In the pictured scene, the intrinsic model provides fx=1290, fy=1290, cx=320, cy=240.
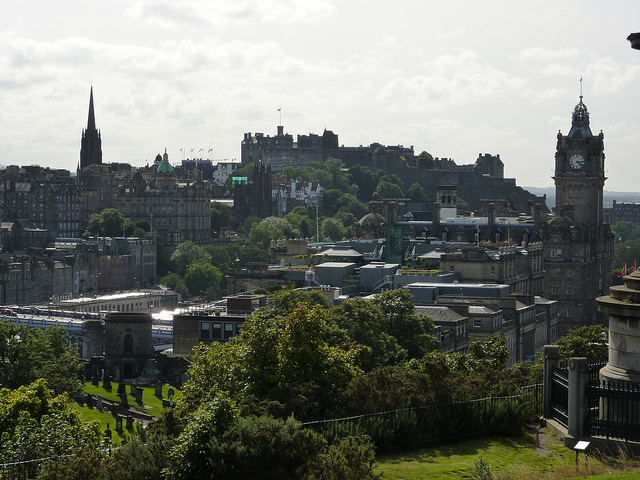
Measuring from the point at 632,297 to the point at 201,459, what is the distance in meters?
9.03

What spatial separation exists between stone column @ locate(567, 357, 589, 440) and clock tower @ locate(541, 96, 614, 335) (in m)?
Answer: 97.1

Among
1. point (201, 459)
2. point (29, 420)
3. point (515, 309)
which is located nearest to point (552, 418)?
point (201, 459)

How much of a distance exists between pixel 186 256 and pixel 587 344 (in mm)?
125977

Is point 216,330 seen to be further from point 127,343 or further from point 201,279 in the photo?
point 201,279

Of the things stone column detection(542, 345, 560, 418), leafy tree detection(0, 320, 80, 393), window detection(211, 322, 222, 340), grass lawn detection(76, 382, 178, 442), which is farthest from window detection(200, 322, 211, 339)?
stone column detection(542, 345, 560, 418)

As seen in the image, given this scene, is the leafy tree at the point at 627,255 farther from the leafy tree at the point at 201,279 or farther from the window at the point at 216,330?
the window at the point at 216,330

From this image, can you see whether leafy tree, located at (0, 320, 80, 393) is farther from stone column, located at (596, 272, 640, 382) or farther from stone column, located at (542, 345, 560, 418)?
stone column, located at (596, 272, 640, 382)

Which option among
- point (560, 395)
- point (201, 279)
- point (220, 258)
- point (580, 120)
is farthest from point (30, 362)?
point (220, 258)

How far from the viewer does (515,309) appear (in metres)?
87.9

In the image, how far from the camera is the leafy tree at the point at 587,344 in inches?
2183

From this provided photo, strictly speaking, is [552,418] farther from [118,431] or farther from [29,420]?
[118,431]

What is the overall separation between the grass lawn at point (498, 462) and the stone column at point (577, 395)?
0.52 m

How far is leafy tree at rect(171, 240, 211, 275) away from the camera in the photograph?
17825cm

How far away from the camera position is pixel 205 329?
80250 mm
